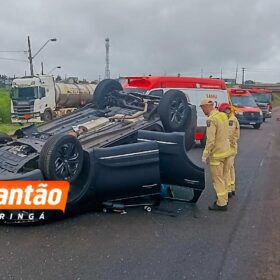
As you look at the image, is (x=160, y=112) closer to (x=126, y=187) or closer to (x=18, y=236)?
(x=126, y=187)

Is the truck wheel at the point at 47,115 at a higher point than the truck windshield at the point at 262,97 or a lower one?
lower

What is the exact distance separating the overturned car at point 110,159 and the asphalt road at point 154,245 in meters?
0.35

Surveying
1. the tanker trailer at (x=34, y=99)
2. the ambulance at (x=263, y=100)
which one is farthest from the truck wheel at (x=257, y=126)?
the tanker trailer at (x=34, y=99)

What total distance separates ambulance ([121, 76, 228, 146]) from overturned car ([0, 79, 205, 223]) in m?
4.43

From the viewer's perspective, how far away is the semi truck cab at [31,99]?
23.0 meters

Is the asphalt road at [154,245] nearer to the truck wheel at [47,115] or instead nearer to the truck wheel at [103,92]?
the truck wheel at [103,92]

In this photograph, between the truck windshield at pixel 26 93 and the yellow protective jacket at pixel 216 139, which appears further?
the truck windshield at pixel 26 93

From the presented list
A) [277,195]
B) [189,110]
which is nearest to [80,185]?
[189,110]

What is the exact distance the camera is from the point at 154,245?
4.26 meters

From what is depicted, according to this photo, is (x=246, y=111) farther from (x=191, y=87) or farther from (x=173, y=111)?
(x=173, y=111)

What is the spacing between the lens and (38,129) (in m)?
6.56

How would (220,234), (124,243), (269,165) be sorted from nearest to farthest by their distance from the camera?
(124,243) → (220,234) → (269,165)

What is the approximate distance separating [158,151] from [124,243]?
1.37 meters

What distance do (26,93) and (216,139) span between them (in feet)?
64.0
